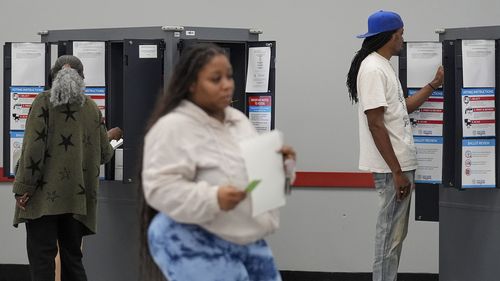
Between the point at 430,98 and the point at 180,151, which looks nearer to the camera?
the point at 180,151

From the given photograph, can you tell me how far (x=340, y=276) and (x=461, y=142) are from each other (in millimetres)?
1952

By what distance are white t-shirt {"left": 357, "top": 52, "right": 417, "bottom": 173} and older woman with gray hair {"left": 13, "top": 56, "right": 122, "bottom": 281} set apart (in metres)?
1.54

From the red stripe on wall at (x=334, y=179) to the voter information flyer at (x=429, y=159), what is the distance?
1249mm

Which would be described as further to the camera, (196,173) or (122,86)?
(122,86)

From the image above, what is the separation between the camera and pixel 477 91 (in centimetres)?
523

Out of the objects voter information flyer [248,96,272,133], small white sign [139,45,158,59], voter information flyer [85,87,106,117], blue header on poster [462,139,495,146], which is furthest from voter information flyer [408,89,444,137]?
voter information flyer [85,87,106,117]

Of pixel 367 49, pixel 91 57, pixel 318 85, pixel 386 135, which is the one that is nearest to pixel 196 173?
pixel 386 135

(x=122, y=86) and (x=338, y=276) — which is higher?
(x=122, y=86)

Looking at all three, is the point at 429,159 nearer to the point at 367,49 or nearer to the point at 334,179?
the point at 367,49

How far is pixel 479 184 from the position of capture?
5270mm

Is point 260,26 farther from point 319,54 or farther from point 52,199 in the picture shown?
point 52,199

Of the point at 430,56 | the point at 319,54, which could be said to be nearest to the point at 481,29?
the point at 430,56

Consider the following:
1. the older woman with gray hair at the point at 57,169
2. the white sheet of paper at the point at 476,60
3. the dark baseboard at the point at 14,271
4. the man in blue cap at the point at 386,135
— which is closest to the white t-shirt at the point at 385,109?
the man in blue cap at the point at 386,135

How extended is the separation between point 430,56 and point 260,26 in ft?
5.65
